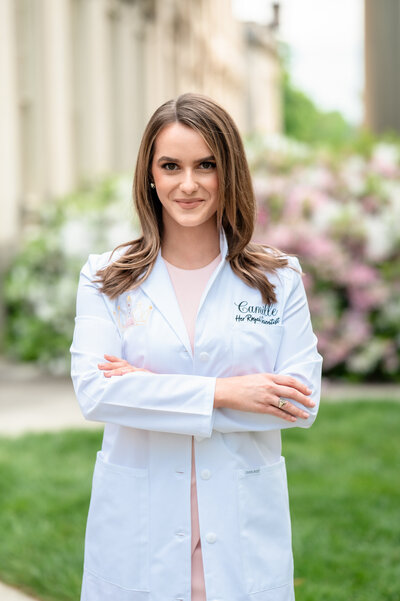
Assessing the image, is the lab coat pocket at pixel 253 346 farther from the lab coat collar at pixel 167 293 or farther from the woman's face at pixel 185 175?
the woman's face at pixel 185 175

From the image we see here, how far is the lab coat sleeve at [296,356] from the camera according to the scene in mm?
2633

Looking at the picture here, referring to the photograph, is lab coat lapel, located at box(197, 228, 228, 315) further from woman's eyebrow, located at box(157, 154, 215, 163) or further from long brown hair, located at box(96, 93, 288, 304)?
woman's eyebrow, located at box(157, 154, 215, 163)

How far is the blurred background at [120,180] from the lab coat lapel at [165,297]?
4018mm

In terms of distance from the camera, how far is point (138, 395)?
101 inches

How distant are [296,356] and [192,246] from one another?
445 mm

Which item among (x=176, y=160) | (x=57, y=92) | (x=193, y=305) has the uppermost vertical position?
(x=57, y=92)

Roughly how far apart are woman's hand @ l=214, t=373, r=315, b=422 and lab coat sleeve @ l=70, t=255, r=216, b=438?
0.04 meters

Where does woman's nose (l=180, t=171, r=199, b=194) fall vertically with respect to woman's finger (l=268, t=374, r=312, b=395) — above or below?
above

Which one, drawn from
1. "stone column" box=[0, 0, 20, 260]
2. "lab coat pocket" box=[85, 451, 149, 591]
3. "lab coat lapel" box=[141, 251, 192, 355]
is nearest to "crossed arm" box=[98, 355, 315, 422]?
"lab coat lapel" box=[141, 251, 192, 355]

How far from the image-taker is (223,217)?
277 cm

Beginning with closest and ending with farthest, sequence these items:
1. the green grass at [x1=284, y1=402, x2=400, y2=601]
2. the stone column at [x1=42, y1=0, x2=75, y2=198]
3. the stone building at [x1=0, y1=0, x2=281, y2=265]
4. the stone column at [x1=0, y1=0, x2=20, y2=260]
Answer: the green grass at [x1=284, y1=402, x2=400, y2=601]
the stone column at [x1=0, y1=0, x2=20, y2=260]
the stone building at [x1=0, y1=0, x2=281, y2=265]
the stone column at [x1=42, y1=0, x2=75, y2=198]

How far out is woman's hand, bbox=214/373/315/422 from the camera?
8.32ft

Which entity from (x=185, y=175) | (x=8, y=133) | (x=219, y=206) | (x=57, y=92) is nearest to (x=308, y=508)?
(x=219, y=206)

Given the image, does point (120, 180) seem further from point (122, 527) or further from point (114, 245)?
point (122, 527)
